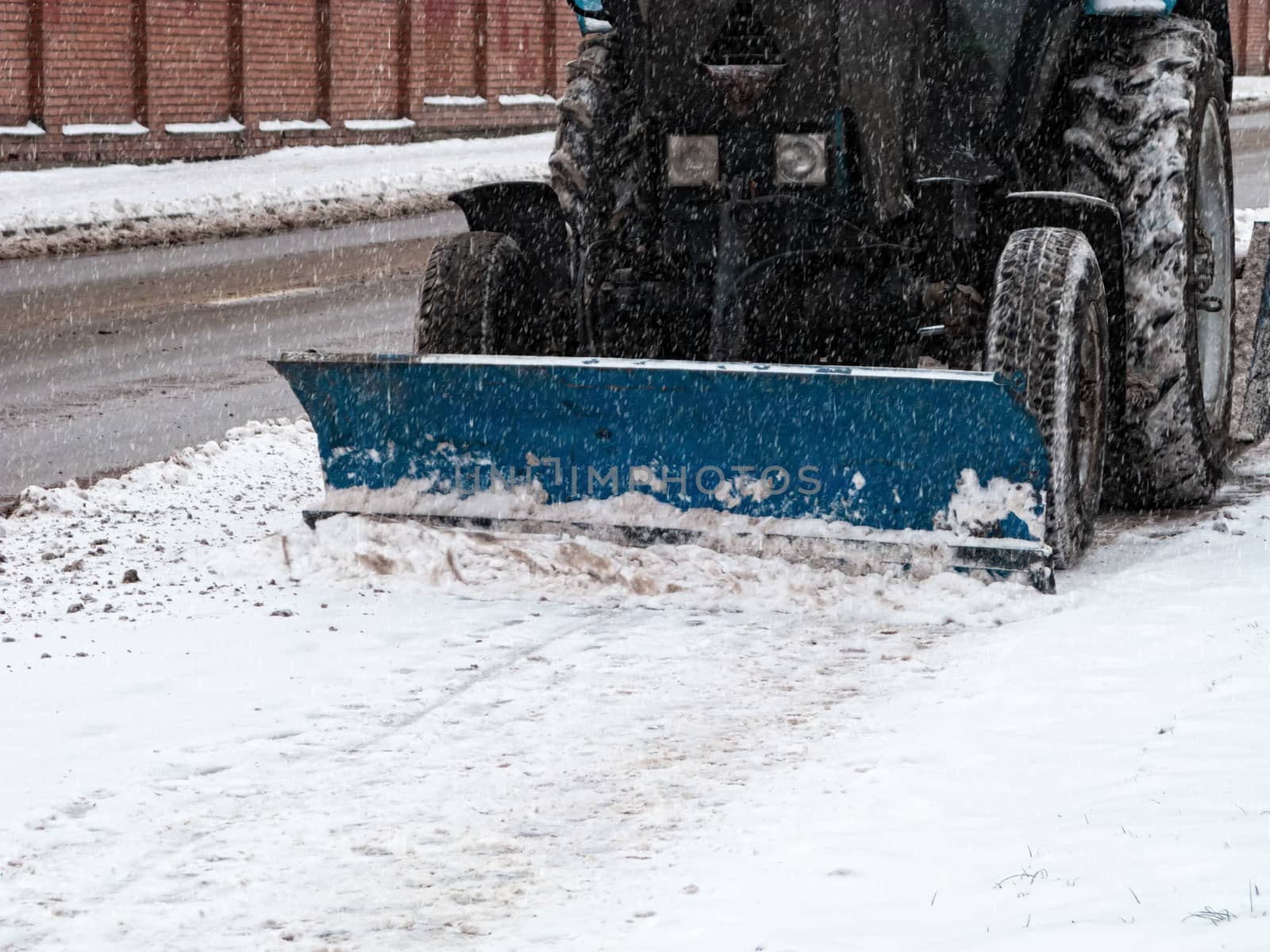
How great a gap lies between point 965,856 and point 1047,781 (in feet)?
1.48

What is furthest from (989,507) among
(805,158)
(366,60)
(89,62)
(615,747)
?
(366,60)

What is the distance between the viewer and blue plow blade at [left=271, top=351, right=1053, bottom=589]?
5.23m

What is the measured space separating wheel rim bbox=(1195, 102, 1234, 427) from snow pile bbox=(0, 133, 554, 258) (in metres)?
10.8

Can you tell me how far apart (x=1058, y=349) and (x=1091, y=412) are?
0.49 metres

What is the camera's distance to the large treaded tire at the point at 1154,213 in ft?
19.8

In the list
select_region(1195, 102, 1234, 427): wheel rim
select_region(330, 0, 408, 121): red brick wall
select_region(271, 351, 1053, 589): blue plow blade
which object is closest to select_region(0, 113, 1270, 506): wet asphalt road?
select_region(271, 351, 1053, 589): blue plow blade

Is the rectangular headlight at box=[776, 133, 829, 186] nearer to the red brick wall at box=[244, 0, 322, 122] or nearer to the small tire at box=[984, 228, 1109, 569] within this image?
the small tire at box=[984, 228, 1109, 569]

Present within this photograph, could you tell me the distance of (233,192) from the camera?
1931 centimetres

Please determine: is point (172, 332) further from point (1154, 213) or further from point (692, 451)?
point (1154, 213)

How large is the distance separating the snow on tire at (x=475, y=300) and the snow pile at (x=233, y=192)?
32.7 feet

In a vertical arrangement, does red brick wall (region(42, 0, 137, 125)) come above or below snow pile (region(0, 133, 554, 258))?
above

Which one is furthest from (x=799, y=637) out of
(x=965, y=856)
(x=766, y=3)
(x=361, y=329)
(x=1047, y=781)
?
(x=361, y=329)

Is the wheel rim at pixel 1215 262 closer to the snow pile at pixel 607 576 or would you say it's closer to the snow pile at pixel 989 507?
the snow pile at pixel 989 507

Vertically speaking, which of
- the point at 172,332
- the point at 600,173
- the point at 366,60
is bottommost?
the point at 172,332
